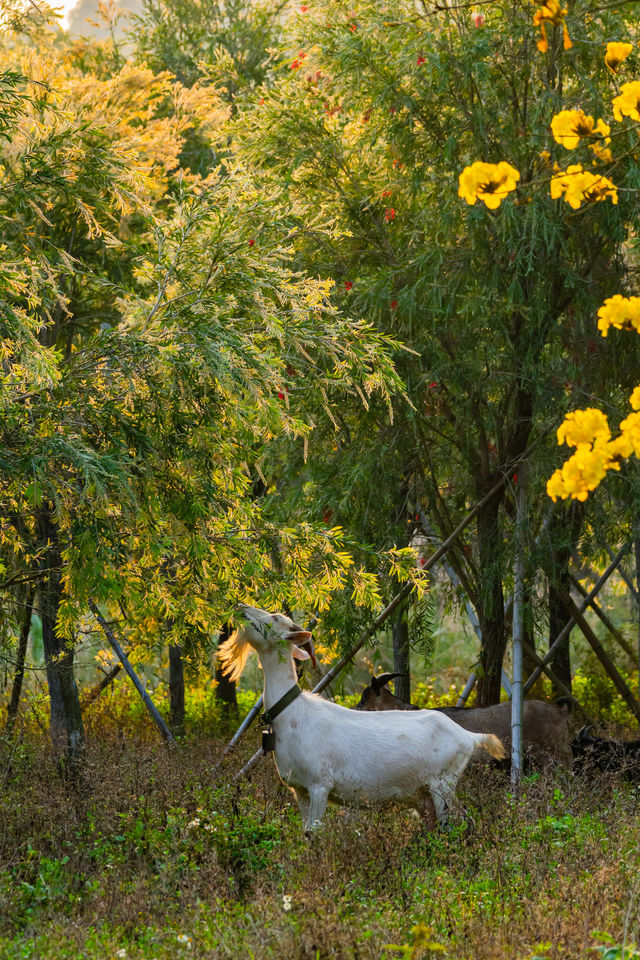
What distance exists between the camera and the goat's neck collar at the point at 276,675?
609cm

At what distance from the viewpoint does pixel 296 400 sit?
7.39 metres

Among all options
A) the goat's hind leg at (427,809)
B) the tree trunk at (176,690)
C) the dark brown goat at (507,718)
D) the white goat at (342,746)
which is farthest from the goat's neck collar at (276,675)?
the tree trunk at (176,690)

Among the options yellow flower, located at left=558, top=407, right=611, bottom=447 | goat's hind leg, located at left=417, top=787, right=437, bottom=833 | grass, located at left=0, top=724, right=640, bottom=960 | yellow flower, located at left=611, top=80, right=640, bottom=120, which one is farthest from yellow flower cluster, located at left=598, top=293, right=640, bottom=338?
goat's hind leg, located at left=417, top=787, right=437, bottom=833

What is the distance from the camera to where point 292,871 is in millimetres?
4883

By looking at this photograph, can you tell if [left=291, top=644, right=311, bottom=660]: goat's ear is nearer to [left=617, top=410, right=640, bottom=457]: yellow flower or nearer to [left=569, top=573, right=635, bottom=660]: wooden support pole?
[left=617, top=410, right=640, bottom=457]: yellow flower

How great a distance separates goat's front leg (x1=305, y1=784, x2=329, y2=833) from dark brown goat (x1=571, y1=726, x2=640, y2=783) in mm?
2136

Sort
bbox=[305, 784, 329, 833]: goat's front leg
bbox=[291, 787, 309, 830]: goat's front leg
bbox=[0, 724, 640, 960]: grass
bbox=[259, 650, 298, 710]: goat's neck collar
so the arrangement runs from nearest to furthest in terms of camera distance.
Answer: bbox=[0, 724, 640, 960]: grass → bbox=[305, 784, 329, 833]: goat's front leg → bbox=[291, 787, 309, 830]: goat's front leg → bbox=[259, 650, 298, 710]: goat's neck collar

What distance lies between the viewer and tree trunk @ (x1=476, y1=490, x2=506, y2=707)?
355 inches

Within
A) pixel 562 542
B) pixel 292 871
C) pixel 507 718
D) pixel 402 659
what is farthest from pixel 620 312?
pixel 402 659

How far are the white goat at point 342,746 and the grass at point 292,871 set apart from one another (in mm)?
197

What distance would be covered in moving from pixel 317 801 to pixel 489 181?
3.73 metres

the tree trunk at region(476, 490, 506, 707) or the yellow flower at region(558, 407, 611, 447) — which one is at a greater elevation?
the yellow flower at region(558, 407, 611, 447)

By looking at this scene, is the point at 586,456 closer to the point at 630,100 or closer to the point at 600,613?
the point at 630,100

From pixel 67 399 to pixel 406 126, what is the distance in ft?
15.0
